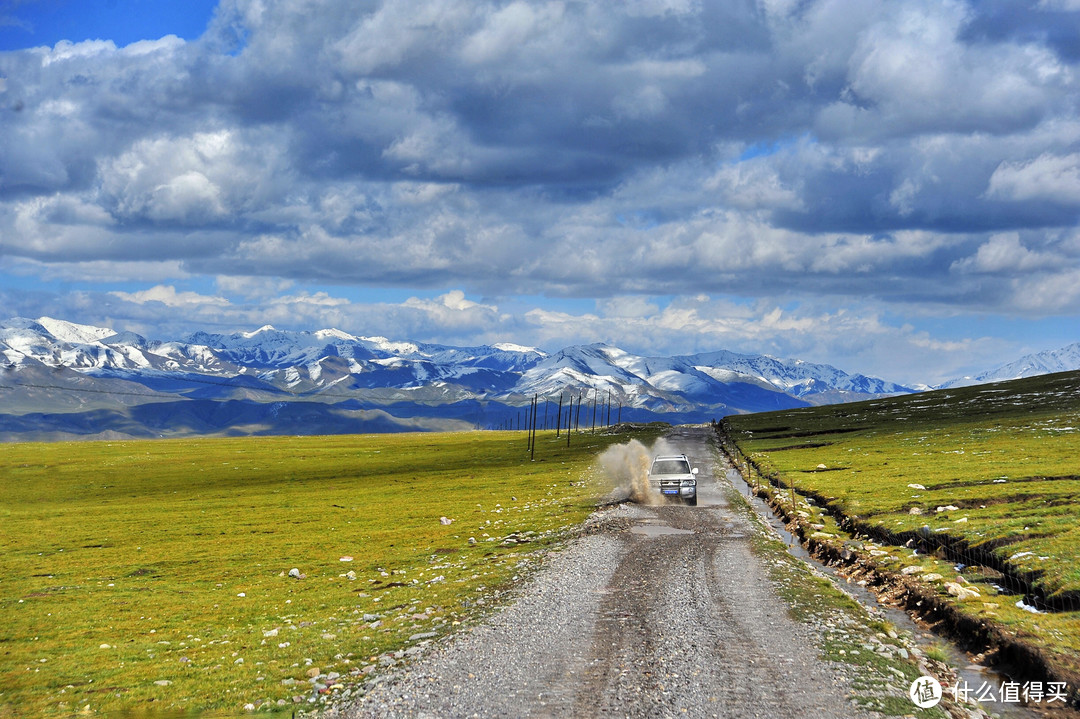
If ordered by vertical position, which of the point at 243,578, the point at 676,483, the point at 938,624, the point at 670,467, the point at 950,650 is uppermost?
the point at 670,467

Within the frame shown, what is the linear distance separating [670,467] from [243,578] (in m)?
29.4

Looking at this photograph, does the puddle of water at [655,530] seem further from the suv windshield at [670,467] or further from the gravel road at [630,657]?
the suv windshield at [670,467]

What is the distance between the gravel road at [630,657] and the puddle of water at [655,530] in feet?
30.0

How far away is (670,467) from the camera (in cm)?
5312

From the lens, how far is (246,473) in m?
112

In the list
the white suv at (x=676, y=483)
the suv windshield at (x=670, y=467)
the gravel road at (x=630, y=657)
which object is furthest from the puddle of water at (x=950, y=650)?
the suv windshield at (x=670, y=467)

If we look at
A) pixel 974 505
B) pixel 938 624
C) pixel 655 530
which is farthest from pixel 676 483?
pixel 938 624

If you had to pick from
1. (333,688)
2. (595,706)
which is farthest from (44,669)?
(595,706)

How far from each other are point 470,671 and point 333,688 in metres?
2.84

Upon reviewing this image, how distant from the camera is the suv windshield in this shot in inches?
2061

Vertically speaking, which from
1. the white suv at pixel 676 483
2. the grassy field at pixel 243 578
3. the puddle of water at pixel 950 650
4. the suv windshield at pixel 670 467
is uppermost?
the suv windshield at pixel 670 467

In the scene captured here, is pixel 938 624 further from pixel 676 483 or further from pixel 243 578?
pixel 676 483

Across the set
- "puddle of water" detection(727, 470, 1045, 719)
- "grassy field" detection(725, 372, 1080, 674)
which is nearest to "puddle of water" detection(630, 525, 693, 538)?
"puddle of water" detection(727, 470, 1045, 719)

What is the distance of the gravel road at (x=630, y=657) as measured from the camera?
14109 mm
